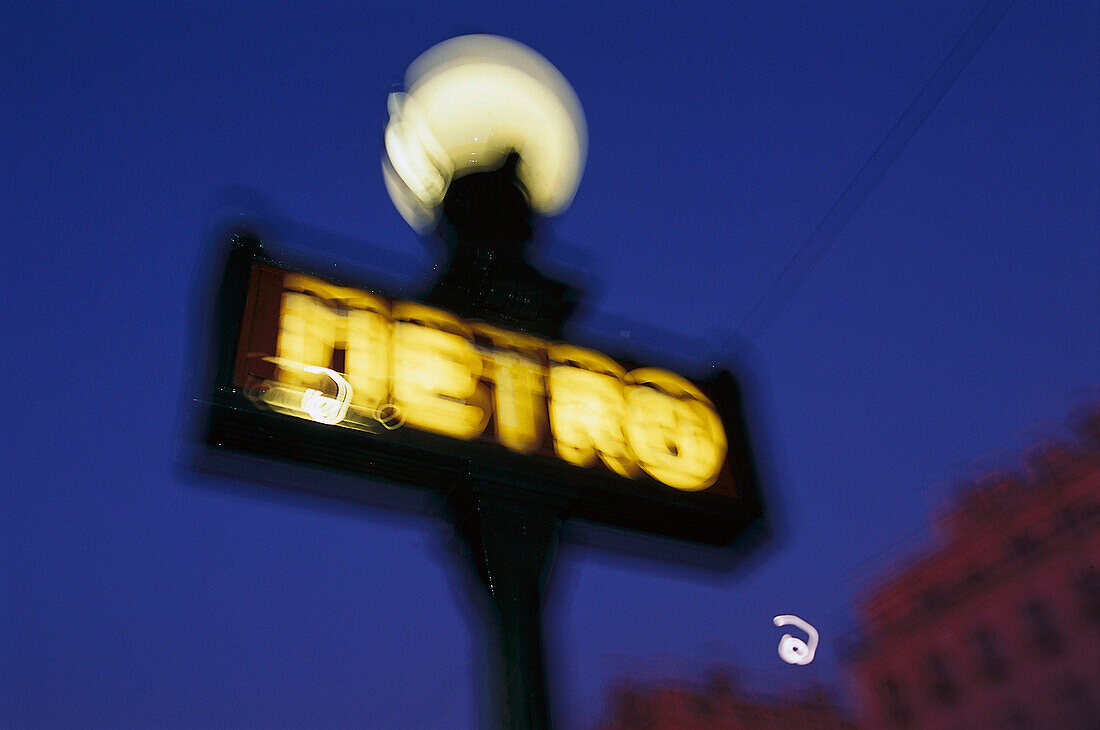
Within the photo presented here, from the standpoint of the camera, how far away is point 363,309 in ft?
11.9

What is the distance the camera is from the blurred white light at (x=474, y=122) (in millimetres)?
4133

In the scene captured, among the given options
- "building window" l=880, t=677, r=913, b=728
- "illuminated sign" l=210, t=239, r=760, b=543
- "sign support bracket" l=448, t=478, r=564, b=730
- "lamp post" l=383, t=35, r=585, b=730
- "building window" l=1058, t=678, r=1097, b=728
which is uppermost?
"building window" l=880, t=677, r=913, b=728

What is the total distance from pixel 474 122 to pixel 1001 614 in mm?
53179

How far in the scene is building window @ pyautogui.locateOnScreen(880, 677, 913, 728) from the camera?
5200 cm

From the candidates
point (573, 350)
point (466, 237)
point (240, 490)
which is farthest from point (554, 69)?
point (240, 490)

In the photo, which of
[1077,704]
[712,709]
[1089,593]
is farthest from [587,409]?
[712,709]

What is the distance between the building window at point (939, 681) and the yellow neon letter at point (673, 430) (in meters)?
53.1

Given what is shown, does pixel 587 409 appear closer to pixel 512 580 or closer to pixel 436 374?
pixel 436 374

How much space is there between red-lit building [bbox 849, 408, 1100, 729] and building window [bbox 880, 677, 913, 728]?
3.0 inches

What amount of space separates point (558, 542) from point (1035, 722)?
50873mm

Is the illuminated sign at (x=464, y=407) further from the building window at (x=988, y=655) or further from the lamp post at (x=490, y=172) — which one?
the building window at (x=988, y=655)

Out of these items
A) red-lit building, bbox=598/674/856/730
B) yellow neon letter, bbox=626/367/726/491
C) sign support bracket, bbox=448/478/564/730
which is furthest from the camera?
red-lit building, bbox=598/674/856/730

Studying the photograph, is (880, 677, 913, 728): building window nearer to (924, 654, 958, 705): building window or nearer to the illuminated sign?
(924, 654, 958, 705): building window

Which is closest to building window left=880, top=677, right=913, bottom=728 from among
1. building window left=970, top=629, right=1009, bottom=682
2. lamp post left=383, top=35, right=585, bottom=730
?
building window left=970, top=629, right=1009, bottom=682
